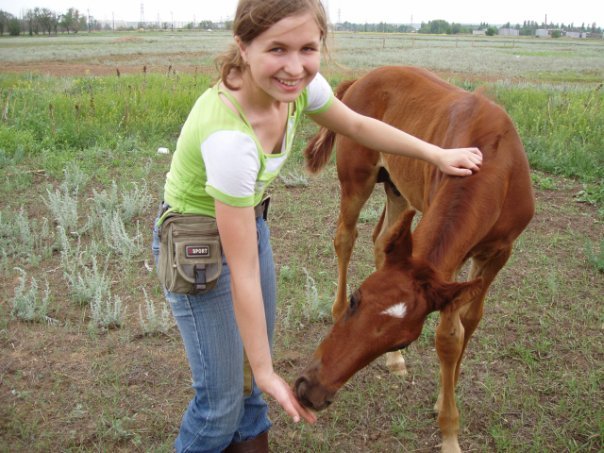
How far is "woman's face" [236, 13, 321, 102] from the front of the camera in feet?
5.65

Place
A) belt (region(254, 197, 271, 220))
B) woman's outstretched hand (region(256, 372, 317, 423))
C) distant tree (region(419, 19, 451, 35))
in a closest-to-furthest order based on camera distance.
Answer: woman's outstretched hand (region(256, 372, 317, 423)) < belt (region(254, 197, 271, 220)) < distant tree (region(419, 19, 451, 35))

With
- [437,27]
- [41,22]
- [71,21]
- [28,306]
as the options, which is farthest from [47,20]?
[437,27]

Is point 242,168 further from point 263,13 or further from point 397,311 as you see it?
point 397,311

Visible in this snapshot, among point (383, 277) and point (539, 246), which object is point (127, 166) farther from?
point (383, 277)

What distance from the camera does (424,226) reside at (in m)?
2.43

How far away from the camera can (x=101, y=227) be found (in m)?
5.54

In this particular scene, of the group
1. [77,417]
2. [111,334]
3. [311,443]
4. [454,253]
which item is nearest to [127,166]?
[111,334]

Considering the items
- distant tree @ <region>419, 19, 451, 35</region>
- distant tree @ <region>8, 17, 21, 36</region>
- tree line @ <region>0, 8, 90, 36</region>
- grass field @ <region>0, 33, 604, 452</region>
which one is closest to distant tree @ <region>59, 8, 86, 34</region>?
tree line @ <region>0, 8, 90, 36</region>

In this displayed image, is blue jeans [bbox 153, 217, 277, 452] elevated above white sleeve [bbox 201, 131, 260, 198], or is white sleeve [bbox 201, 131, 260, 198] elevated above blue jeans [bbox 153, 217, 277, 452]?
white sleeve [bbox 201, 131, 260, 198]

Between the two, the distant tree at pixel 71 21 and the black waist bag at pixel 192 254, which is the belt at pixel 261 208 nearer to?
the black waist bag at pixel 192 254

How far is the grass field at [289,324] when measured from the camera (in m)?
3.12

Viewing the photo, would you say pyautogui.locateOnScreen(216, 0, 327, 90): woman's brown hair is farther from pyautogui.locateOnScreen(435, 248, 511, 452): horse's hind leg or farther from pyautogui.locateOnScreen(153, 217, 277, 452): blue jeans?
pyautogui.locateOnScreen(435, 248, 511, 452): horse's hind leg

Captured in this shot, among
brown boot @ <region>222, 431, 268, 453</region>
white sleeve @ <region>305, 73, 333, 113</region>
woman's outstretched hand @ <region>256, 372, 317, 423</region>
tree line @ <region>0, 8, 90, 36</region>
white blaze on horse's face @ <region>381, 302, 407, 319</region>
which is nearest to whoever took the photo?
woman's outstretched hand @ <region>256, 372, 317, 423</region>

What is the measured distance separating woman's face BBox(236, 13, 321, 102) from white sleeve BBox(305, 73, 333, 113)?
0.36 metres
